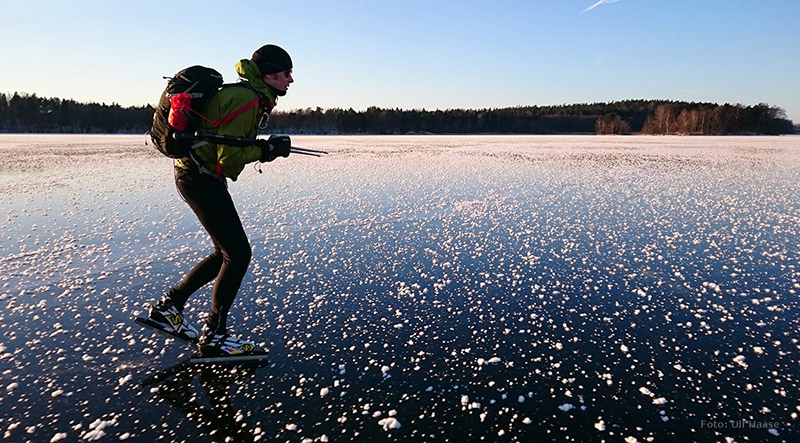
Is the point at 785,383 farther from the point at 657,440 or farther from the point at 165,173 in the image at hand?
the point at 165,173

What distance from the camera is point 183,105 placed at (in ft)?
9.57

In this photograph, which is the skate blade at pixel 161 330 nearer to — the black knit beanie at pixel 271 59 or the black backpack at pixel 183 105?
the black backpack at pixel 183 105

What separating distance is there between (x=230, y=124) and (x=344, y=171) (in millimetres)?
14124

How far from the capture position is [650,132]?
9706cm

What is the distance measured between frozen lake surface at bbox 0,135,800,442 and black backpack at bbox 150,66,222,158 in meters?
1.61

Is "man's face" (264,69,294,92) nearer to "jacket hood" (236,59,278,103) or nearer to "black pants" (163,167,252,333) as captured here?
"jacket hood" (236,59,278,103)

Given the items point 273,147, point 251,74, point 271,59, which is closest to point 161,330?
point 273,147

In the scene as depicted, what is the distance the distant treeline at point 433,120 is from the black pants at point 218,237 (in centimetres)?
9769

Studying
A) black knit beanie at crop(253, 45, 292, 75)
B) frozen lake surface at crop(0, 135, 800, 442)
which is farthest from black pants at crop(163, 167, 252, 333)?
black knit beanie at crop(253, 45, 292, 75)

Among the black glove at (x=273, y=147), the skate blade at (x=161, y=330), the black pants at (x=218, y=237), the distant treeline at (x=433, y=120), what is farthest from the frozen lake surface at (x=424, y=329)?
the distant treeline at (x=433, y=120)

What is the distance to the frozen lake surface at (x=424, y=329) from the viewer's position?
272cm

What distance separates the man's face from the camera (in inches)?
124

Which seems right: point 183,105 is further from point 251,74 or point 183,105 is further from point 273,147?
point 273,147

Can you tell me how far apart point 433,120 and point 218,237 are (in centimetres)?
12276
